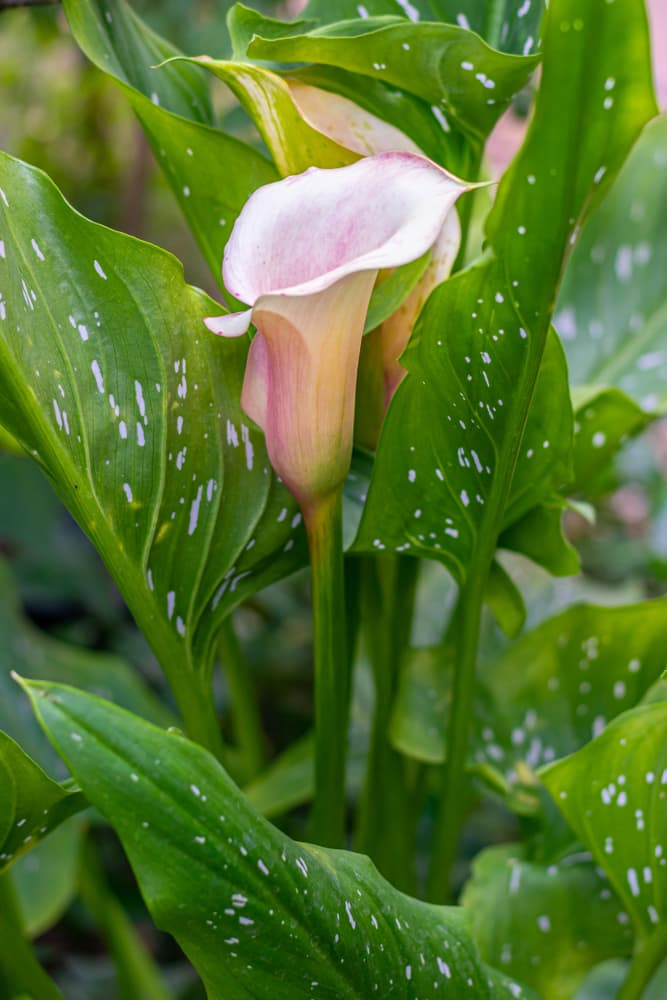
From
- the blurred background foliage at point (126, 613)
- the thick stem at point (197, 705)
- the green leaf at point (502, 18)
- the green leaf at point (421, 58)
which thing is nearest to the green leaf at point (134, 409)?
the thick stem at point (197, 705)

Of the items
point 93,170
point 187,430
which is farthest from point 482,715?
point 93,170

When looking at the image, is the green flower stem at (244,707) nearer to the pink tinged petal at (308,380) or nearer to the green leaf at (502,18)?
the pink tinged petal at (308,380)

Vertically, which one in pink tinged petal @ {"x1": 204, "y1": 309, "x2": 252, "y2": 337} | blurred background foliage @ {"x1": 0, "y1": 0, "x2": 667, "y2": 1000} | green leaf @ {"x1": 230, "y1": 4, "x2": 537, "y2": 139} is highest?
green leaf @ {"x1": 230, "y1": 4, "x2": 537, "y2": 139}

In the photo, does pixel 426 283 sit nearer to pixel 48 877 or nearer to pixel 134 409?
pixel 134 409

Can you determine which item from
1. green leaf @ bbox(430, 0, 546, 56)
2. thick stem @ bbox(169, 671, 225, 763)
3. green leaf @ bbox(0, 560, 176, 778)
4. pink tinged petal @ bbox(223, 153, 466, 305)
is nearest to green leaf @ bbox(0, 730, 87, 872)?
thick stem @ bbox(169, 671, 225, 763)

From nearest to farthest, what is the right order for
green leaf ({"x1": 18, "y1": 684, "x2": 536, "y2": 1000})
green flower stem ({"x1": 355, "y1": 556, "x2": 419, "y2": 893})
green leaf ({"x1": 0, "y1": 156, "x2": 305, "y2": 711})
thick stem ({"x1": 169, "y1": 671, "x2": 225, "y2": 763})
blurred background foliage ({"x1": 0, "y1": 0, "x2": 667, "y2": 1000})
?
green leaf ({"x1": 18, "y1": 684, "x2": 536, "y2": 1000}), green leaf ({"x1": 0, "y1": 156, "x2": 305, "y2": 711}), thick stem ({"x1": 169, "y1": 671, "x2": 225, "y2": 763}), green flower stem ({"x1": 355, "y1": 556, "x2": 419, "y2": 893}), blurred background foliage ({"x1": 0, "y1": 0, "x2": 667, "y2": 1000})

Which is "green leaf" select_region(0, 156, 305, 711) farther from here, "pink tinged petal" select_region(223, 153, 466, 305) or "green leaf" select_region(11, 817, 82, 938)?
"green leaf" select_region(11, 817, 82, 938)

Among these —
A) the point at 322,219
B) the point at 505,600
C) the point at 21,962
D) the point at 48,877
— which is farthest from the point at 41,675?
the point at 322,219
